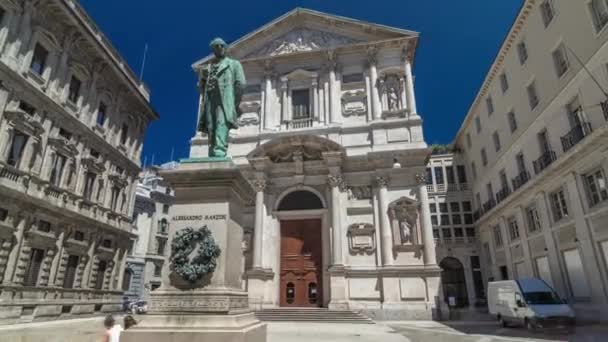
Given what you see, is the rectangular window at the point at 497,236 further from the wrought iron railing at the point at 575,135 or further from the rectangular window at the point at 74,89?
the rectangular window at the point at 74,89

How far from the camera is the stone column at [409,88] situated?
21.9 m

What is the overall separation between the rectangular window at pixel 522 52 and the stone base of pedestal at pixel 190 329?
78.9 feet

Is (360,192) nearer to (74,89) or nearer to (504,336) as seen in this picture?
(504,336)

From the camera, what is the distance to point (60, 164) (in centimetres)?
2066

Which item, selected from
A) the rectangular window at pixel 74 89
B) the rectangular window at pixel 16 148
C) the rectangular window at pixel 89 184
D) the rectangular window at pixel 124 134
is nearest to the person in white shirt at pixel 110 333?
the rectangular window at pixel 16 148

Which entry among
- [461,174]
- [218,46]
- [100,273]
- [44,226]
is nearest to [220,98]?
[218,46]

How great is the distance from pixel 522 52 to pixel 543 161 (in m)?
7.60

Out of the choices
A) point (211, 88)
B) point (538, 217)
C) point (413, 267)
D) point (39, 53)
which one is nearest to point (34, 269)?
point (39, 53)

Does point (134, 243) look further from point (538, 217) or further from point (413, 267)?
point (538, 217)

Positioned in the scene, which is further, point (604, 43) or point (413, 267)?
point (413, 267)

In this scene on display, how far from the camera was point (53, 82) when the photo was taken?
66.4 ft

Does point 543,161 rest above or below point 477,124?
below

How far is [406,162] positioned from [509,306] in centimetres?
867

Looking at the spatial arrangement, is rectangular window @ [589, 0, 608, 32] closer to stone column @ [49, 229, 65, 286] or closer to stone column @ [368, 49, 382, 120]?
stone column @ [368, 49, 382, 120]
